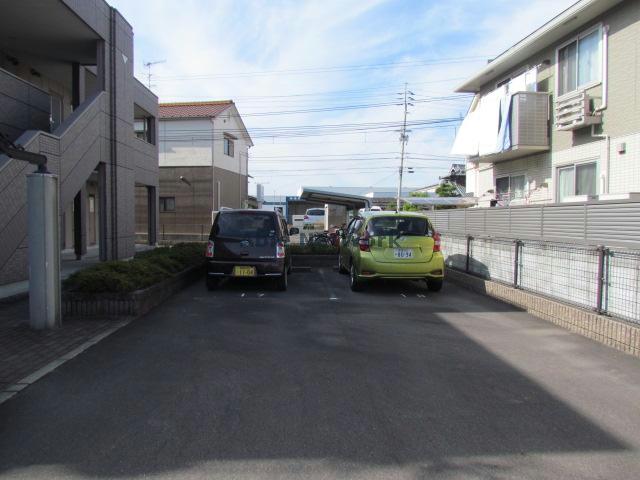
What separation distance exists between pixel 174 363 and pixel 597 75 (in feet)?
37.0

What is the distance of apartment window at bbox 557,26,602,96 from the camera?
39.2 ft

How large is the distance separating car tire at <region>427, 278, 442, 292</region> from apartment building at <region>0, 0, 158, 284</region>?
7.46 m

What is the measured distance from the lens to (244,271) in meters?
10.1

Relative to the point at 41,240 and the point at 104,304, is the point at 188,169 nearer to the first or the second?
the point at 104,304

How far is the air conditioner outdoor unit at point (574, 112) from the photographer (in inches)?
465

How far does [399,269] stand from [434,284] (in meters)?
0.94

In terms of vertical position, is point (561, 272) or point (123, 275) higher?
point (561, 272)

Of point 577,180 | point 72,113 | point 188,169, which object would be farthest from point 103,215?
point 188,169

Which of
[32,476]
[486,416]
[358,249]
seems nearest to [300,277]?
[358,249]

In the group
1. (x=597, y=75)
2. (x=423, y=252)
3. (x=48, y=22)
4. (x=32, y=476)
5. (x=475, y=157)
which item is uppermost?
(x=48, y=22)

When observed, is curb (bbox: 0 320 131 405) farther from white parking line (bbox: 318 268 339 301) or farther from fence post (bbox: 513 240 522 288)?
fence post (bbox: 513 240 522 288)

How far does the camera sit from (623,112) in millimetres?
11008

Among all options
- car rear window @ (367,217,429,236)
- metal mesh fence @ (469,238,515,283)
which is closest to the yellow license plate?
car rear window @ (367,217,429,236)

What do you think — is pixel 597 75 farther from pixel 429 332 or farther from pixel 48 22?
pixel 48 22
